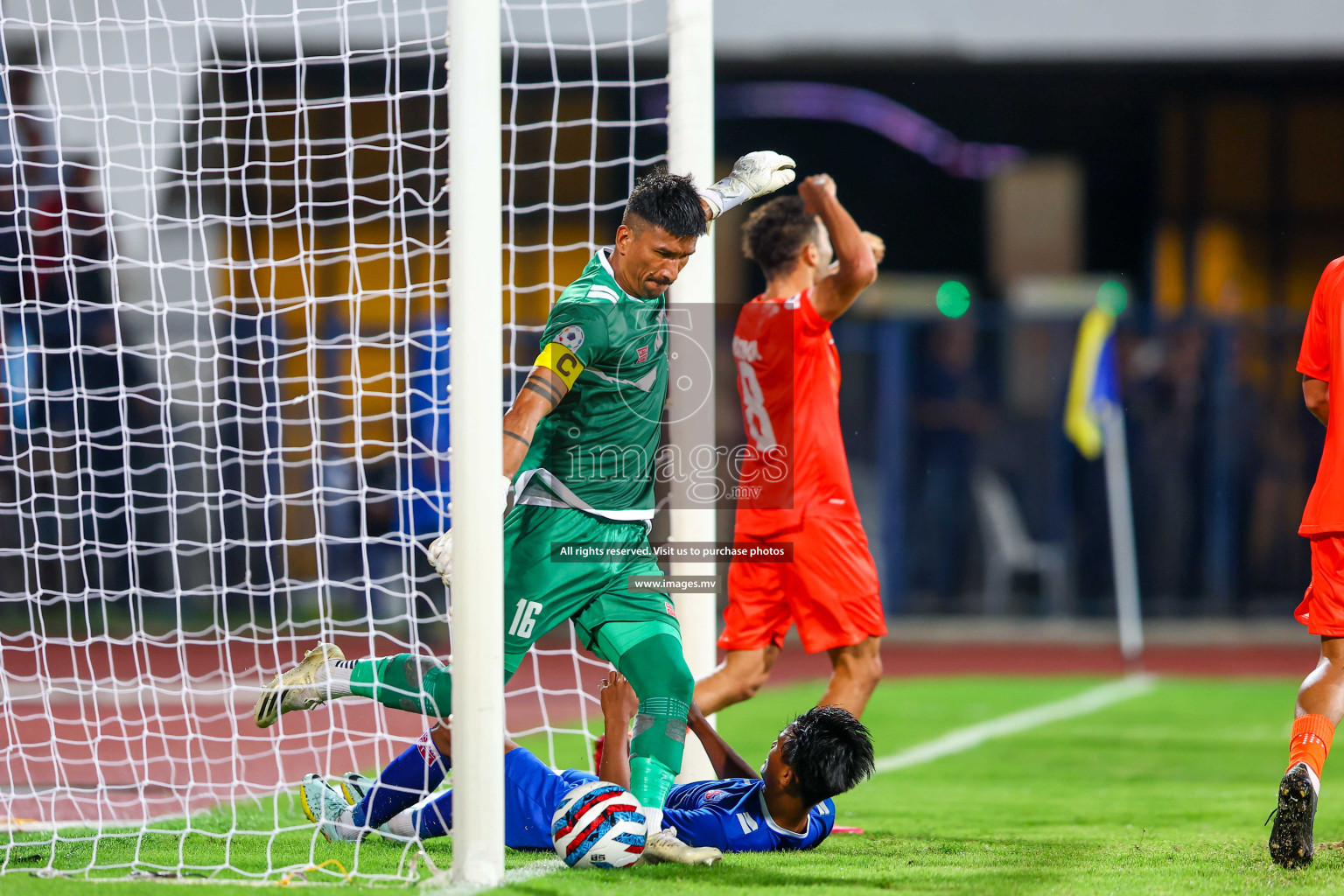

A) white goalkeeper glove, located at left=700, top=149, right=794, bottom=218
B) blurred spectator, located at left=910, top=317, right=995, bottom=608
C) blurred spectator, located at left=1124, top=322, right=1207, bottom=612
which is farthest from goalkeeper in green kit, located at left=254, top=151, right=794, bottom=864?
blurred spectator, located at left=1124, top=322, right=1207, bottom=612

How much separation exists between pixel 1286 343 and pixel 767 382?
32.0ft

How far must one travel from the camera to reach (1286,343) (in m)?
13.4

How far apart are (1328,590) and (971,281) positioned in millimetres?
12732

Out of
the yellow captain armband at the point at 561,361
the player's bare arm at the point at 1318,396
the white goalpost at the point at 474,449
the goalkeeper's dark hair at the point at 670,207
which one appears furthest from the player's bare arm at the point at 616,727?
the player's bare arm at the point at 1318,396

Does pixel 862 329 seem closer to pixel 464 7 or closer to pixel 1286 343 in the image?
pixel 1286 343

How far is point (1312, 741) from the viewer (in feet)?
13.8

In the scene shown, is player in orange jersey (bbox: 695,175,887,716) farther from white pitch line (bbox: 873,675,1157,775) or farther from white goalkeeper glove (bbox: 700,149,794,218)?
white pitch line (bbox: 873,675,1157,775)

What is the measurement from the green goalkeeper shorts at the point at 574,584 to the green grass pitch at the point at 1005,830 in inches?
27.2

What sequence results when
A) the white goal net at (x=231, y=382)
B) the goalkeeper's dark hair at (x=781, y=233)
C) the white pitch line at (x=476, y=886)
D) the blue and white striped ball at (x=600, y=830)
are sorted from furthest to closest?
the goalkeeper's dark hair at (x=781, y=233) < the white goal net at (x=231, y=382) < the blue and white striped ball at (x=600, y=830) < the white pitch line at (x=476, y=886)

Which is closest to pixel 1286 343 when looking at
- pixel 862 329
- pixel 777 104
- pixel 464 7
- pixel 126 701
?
pixel 862 329

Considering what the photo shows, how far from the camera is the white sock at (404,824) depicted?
4438mm

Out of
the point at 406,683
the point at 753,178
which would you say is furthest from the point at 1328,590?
the point at 406,683

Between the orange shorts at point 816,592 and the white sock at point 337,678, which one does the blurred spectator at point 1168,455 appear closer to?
the orange shorts at point 816,592

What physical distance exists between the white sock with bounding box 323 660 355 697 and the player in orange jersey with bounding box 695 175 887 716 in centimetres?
138
